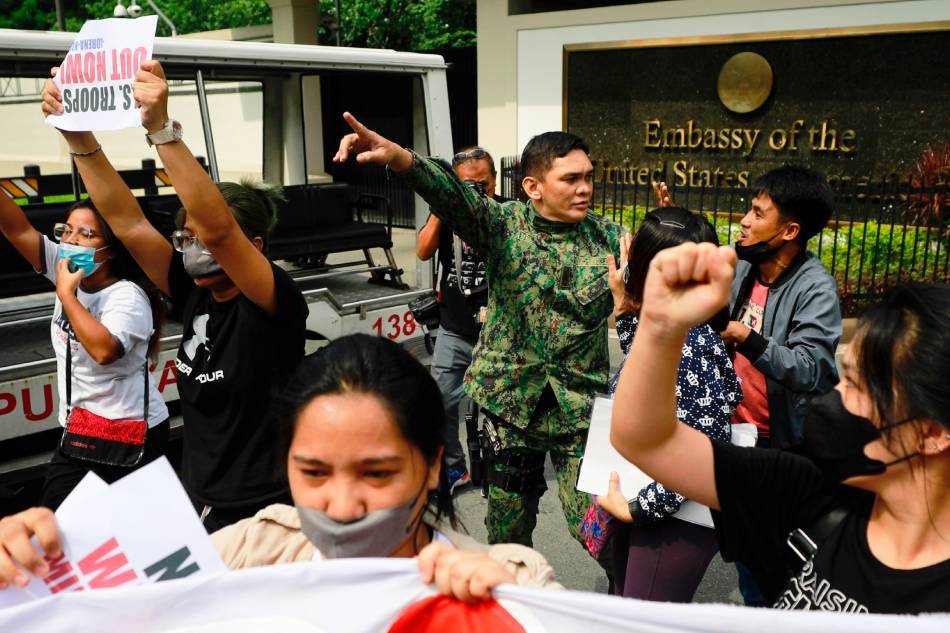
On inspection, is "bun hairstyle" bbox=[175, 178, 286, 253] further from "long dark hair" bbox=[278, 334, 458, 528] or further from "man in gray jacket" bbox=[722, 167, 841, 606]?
"man in gray jacket" bbox=[722, 167, 841, 606]

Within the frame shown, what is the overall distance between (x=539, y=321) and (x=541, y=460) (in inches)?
22.0

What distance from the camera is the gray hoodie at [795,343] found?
2783 millimetres

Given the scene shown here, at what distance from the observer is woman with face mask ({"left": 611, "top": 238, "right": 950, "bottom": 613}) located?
1.36 metres

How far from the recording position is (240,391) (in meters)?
2.35

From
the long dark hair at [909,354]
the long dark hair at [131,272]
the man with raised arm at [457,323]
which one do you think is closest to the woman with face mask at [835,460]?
the long dark hair at [909,354]

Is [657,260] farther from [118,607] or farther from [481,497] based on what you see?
[481,497]

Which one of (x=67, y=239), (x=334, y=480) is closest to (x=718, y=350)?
(x=334, y=480)

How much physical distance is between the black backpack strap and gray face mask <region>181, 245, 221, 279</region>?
165 cm

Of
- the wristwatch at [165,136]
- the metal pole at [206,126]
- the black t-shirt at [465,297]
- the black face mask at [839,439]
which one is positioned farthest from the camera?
the metal pole at [206,126]

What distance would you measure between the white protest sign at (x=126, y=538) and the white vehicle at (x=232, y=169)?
2730 millimetres

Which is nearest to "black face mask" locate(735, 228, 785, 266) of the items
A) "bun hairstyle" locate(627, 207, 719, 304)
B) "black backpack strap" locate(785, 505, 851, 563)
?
"bun hairstyle" locate(627, 207, 719, 304)

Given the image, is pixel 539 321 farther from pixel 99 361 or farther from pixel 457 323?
pixel 457 323

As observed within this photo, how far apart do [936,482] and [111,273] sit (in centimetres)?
264

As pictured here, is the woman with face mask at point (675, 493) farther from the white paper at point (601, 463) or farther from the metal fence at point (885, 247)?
the metal fence at point (885, 247)
